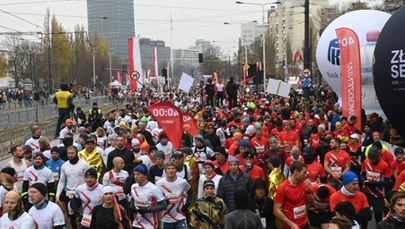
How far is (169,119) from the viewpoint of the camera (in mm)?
12781

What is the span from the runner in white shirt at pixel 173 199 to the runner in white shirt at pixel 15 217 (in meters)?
2.11

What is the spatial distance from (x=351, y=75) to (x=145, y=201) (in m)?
7.99

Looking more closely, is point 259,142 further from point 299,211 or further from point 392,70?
point 299,211

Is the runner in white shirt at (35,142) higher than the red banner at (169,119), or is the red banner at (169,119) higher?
the red banner at (169,119)

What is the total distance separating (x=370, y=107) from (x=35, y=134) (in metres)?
13.2

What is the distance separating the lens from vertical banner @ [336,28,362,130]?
13898 millimetres

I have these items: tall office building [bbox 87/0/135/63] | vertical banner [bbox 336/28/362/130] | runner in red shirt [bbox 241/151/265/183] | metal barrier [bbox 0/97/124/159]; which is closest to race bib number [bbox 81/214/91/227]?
runner in red shirt [bbox 241/151/265/183]

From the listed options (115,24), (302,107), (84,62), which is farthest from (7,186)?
(115,24)

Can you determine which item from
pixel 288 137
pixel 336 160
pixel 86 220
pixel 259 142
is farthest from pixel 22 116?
pixel 86 220

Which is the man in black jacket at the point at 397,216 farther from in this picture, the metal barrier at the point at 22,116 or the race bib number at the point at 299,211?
the metal barrier at the point at 22,116

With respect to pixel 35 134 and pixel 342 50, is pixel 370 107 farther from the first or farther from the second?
pixel 35 134

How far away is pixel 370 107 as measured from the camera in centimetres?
2155

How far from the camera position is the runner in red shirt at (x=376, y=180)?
9367 mm

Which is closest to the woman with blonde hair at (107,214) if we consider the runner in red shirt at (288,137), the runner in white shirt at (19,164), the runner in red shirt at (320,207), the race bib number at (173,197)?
the race bib number at (173,197)
